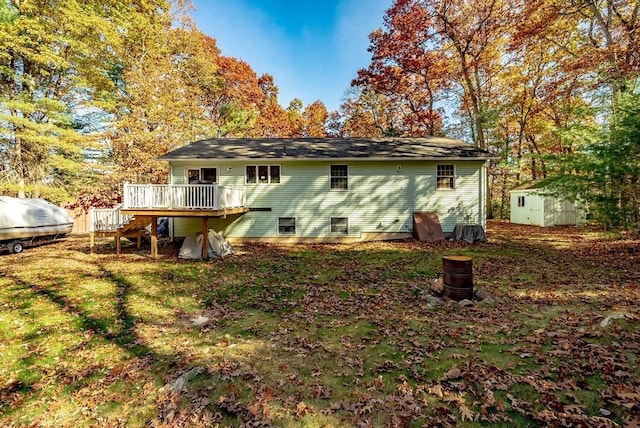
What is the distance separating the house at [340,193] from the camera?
1329 cm

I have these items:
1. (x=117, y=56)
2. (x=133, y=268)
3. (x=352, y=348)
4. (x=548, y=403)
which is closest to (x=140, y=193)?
(x=133, y=268)

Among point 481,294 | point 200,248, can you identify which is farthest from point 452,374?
point 200,248

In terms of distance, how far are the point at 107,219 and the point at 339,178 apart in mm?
9405

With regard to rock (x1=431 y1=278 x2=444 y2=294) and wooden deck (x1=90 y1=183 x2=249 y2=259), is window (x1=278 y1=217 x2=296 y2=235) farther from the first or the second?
rock (x1=431 y1=278 x2=444 y2=294)

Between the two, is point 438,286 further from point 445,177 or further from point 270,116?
point 270,116

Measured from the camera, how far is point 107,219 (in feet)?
36.6

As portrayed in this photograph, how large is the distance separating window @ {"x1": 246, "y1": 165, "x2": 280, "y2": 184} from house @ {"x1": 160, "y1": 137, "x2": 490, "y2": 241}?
0.04 meters

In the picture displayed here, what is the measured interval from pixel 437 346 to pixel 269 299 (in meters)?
3.64

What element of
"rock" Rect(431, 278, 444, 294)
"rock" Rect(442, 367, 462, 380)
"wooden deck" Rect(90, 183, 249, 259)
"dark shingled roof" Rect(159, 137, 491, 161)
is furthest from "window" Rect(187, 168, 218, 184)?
"rock" Rect(442, 367, 462, 380)

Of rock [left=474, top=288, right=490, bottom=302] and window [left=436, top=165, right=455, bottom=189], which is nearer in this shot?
rock [left=474, top=288, right=490, bottom=302]

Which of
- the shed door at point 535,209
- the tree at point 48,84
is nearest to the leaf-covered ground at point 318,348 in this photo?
the tree at point 48,84

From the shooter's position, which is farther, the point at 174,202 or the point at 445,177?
the point at 445,177

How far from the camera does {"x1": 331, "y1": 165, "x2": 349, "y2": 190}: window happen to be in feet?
44.5

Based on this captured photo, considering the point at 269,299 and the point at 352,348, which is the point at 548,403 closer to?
the point at 352,348
